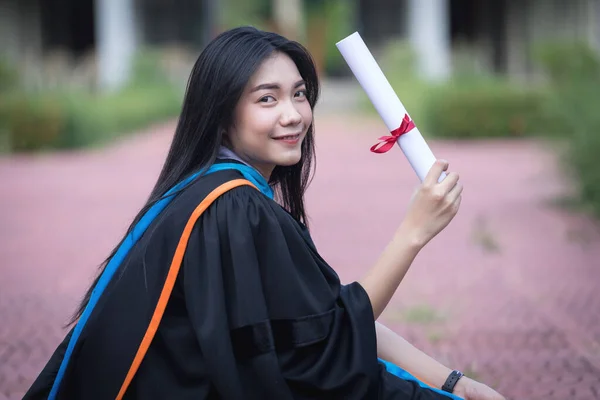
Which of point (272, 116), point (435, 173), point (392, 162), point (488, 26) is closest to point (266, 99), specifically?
point (272, 116)

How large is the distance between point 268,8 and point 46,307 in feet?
62.8

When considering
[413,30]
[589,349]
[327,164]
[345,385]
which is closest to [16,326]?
[589,349]

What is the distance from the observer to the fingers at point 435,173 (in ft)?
7.40

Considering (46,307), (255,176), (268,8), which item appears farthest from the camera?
(268,8)

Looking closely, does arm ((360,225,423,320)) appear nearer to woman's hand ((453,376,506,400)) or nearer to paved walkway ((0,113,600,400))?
woman's hand ((453,376,506,400))

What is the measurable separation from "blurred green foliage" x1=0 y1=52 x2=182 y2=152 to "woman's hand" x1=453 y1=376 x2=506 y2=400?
12950mm

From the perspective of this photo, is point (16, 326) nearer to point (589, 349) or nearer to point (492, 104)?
point (589, 349)

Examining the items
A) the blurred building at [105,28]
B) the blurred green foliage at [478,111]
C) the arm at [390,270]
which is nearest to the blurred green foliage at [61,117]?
the blurred building at [105,28]

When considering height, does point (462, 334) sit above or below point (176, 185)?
below

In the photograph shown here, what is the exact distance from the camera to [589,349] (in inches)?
176

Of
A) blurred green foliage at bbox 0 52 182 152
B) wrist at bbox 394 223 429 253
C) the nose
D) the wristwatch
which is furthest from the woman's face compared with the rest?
blurred green foliage at bbox 0 52 182 152

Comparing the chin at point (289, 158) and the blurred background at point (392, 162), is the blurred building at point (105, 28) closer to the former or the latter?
the blurred background at point (392, 162)

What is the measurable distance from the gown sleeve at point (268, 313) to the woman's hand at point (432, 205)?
226 millimetres

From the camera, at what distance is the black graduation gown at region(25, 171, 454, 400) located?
2113 millimetres
